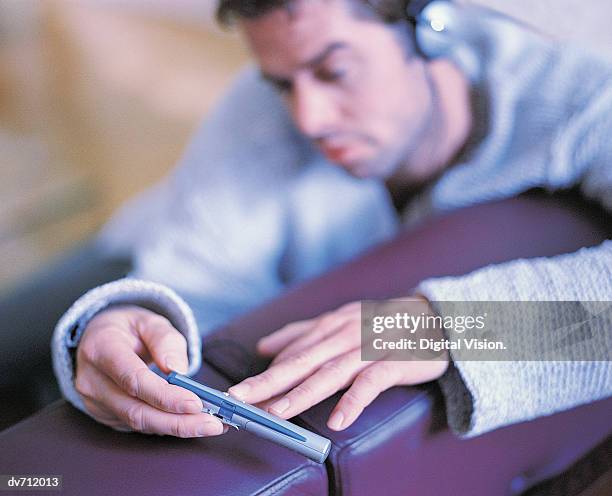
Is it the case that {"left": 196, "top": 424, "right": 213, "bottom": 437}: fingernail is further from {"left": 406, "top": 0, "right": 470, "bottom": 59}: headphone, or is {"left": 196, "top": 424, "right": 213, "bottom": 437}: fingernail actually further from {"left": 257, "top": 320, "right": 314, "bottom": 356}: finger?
{"left": 406, "top": 0, "right": 470, "bottom": 59}: headphone

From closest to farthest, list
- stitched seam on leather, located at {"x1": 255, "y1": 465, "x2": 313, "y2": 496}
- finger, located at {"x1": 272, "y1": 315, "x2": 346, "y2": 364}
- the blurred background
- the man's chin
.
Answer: stitched seam on leather, located at {"x1": 255, "y1": 465, "x2": 313, "y2": 496}
finger, located at {"x1": 272, "y1": 315, "x2": 346, "y2": 364}
the man's chin
the blurred background

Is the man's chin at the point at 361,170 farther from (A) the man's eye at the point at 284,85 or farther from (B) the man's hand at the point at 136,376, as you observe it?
(B) the man's hand at the point at 136,376

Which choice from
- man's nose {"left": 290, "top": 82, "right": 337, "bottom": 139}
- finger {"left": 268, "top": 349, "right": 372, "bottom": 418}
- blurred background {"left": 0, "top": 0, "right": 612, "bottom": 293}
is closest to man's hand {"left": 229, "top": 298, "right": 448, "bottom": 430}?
finger {"left": 268, "top": 349, "right": 372, "bottom": 418}

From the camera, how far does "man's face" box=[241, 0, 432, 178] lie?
0.76 m

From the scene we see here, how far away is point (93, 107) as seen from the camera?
1.79 m

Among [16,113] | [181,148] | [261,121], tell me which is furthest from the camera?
[16,113]

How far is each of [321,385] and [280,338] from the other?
91mm

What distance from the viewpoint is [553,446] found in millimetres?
684

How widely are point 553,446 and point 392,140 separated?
1.39 feet

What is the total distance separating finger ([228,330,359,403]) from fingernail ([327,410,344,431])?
5 centimetres

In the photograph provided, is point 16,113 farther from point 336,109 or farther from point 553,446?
point 553,446

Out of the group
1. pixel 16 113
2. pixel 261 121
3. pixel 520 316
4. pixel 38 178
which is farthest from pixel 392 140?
pixel 16 113

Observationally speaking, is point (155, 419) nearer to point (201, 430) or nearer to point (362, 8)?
point (201, 430)

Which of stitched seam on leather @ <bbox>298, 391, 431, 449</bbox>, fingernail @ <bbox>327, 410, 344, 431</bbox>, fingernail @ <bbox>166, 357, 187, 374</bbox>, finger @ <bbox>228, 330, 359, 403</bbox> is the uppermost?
fingernail @ <bbox>166, 357, 187, 374</bbox>
